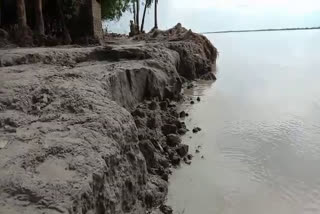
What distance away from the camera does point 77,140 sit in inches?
151

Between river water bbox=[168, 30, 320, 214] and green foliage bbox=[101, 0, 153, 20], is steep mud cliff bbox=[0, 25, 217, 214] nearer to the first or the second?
river water bbox=[168, 30, 320, 214]

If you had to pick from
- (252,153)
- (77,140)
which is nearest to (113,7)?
(252,153)

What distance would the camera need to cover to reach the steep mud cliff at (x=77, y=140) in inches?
122

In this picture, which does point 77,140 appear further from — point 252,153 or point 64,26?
point 64,26

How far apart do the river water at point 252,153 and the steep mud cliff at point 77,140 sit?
50cm

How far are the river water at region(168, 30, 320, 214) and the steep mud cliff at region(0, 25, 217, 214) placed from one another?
0.50 m

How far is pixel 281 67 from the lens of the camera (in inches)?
783

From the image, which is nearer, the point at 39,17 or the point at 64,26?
the point at 39,17

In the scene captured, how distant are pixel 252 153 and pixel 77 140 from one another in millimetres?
4364

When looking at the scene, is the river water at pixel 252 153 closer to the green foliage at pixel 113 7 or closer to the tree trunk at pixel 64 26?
the tree trunk at pixel 64 26

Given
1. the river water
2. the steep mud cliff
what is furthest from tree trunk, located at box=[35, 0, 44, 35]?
the river water

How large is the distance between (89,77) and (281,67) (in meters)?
15.8

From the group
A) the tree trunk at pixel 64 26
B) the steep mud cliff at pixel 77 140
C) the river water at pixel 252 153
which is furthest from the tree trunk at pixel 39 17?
the river water at pixel 252 153

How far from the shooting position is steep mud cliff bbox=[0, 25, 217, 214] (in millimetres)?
3107
